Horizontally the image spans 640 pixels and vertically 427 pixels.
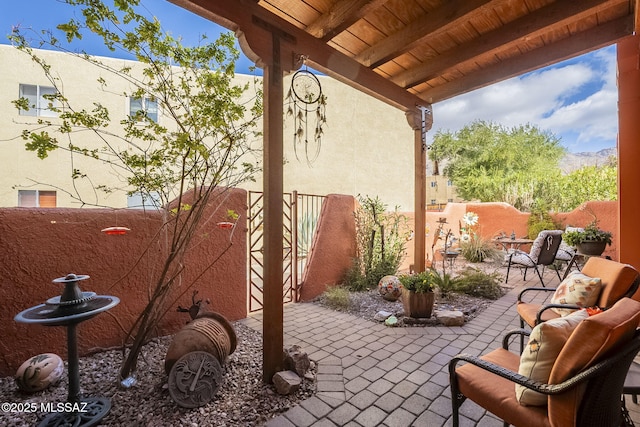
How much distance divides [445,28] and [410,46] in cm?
34

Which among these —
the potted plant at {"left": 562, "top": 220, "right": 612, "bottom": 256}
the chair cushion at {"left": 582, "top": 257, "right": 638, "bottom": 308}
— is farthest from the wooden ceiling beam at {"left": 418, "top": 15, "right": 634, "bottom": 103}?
the potted plant at {"left": 562, "top": 220, "right": 612, "bottom": 256}

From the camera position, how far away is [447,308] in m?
3.92

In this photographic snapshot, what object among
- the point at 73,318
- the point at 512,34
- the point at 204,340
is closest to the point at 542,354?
the point at 204,340

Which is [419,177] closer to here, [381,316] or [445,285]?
[445,285]

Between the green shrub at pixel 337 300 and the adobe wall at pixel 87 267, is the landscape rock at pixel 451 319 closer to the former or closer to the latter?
the green shrub at pixel 337 300

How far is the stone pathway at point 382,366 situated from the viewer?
72.9 inches

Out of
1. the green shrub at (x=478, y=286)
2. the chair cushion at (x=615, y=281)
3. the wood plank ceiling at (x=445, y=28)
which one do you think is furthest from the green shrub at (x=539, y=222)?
the chair cushion at (x=615, y=281)

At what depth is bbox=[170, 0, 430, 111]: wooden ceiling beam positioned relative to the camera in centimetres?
199

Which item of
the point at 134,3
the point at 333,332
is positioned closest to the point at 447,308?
the point at 333,332

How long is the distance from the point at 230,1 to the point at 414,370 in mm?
3072

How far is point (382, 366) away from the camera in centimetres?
249

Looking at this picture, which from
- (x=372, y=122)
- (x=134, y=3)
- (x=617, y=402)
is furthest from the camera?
(x=372, y=122)

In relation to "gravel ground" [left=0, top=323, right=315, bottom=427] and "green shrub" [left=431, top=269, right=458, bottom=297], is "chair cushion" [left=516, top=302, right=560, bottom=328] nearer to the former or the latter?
"green shrub" [left=431, top=269, right=458, bottom=297]

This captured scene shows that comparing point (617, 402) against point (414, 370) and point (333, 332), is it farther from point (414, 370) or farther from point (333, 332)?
point (333, 332)
